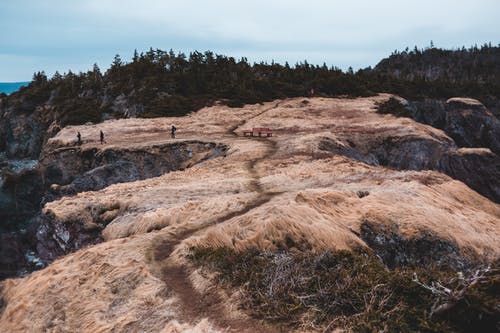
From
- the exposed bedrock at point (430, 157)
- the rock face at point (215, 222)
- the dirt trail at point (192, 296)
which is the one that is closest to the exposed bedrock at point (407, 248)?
the rock face at point (215, 222)

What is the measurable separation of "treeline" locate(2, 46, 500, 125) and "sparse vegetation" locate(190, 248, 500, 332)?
57.5 m

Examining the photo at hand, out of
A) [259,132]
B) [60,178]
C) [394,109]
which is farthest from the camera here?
[394,109]

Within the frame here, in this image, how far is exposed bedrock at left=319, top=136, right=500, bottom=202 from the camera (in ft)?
133

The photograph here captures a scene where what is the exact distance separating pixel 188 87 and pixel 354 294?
7560cm

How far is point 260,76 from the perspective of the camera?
3863 inches

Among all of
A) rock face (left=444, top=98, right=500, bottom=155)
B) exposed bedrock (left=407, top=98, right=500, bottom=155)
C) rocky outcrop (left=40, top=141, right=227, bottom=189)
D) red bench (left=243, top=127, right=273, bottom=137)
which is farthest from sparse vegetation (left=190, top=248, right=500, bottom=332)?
rock face (left=444, top=98, right=500, bottom=155)

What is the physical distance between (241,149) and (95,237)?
18.8m

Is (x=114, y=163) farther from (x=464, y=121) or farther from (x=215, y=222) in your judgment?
(x=464, y=121)

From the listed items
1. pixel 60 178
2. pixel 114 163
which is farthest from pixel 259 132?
pixel 60 178

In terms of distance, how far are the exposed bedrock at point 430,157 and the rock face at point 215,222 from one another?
16 centimetres

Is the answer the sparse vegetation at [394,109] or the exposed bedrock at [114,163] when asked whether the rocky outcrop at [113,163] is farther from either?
the sparse vegetation at [394,109]

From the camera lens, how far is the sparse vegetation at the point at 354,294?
29.7 ft

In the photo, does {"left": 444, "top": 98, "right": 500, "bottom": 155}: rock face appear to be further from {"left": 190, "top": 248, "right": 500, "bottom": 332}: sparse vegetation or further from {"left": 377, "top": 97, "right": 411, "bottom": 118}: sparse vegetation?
{"left": 190, "top": 248, "right": 500, "bottom": 332}: sparse vegetation

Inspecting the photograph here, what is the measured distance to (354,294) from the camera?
10367 mm
